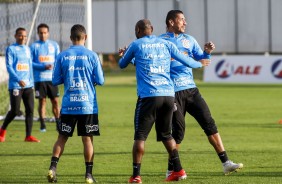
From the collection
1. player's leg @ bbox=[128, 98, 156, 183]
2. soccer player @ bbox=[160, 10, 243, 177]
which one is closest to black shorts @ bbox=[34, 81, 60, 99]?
soccer player @ bbox=[160, 10, 243, 177]

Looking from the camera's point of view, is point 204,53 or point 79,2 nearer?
point 204,53

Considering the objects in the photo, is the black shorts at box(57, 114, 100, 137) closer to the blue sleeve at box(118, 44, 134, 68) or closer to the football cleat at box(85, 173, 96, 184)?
the football cleat at box(85, 173, 96, 184)

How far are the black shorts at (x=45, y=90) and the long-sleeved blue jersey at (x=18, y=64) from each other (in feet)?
6.46

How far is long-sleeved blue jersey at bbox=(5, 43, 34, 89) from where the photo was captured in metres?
18.1

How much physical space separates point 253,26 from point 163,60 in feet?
124

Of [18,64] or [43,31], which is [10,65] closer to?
[18,64]

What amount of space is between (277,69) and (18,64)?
21.5 metres

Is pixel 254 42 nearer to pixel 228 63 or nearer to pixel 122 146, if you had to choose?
pixel 228 63

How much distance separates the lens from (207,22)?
50.4 m

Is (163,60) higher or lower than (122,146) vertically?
higher

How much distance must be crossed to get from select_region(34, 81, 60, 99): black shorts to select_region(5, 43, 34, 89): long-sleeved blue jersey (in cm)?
197

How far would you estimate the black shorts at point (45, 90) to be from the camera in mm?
20438

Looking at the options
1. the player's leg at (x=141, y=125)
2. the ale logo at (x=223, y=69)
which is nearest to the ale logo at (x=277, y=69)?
the ale logo at (x=223, y=69)

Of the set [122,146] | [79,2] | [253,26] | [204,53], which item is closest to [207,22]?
[253,26]
